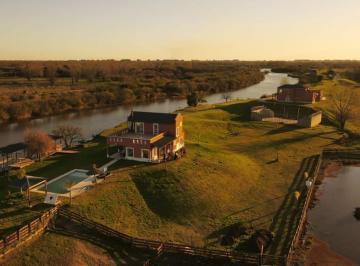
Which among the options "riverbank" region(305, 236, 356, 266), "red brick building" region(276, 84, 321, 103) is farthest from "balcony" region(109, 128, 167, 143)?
"red brick building" region(276, 84, 321, 103)

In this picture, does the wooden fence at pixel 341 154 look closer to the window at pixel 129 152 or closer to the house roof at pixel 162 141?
the house roof at pixel 162 141

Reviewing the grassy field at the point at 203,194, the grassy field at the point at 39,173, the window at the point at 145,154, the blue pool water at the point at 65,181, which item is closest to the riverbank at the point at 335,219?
the grassy field at the point at 203,194

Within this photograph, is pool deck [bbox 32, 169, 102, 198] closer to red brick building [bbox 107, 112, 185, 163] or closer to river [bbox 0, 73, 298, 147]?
red brick building [bbox 107, 112, 185, 163]

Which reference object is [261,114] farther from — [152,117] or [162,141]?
[162,141]

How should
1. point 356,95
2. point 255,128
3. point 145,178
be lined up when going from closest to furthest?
point 145,178
point 255,128
point 356,95

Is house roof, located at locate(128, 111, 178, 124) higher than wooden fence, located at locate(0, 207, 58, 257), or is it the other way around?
house roof, located at locate(128, 111, 178, 124)

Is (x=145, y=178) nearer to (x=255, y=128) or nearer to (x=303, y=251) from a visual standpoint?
(x=303, y=251)

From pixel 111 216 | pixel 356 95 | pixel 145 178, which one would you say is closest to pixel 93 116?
pixel 145 178
